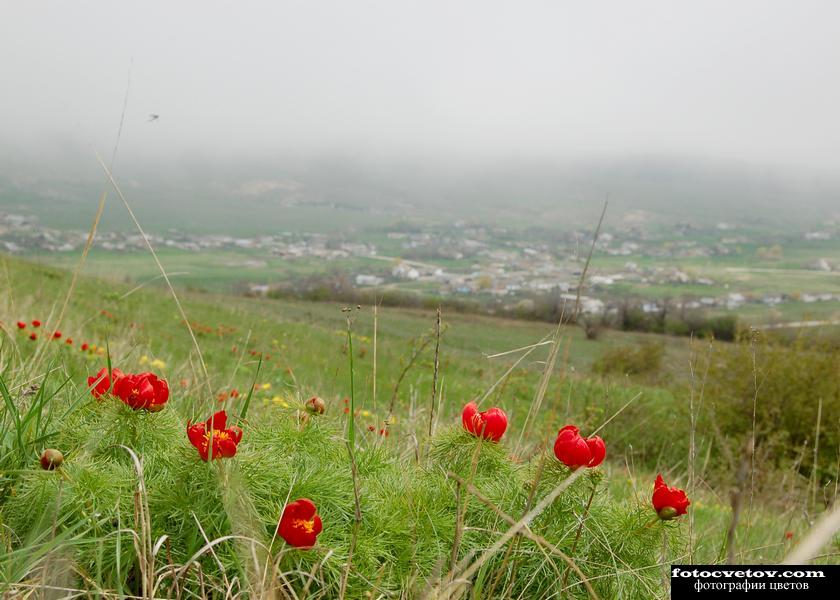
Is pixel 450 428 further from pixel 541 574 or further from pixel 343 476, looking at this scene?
pixel 541 574

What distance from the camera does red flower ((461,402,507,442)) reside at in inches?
75.9

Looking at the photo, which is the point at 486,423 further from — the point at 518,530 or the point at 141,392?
the point at 141,392

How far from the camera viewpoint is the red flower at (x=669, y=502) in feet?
5.74

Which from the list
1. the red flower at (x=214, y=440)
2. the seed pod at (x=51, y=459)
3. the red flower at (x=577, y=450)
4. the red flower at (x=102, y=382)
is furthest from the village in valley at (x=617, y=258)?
the seed pod at (x=51, y=459)

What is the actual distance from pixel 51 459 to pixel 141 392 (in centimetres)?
32

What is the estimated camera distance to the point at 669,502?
1.75m

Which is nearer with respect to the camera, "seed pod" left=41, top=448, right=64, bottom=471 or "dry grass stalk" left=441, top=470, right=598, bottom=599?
"dry grass stalk" left=441, top=470, right=598, bottom=599

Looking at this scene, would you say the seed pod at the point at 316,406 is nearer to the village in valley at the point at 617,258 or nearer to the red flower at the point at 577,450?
the red flower at the point at 577,450

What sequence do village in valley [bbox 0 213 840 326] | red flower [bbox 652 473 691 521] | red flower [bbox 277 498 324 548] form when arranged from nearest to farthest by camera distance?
1. red flower [bbox 277 498 324 548]
2. red flower [bbox 652 473 691 521]
3. village in valley [bbox 0 213 840 326]

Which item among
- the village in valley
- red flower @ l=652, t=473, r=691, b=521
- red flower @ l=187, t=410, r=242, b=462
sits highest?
red flower @ l=187, t=410, r=242, b=462

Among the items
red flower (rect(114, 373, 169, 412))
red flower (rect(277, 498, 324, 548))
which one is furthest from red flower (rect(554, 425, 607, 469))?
red flower (rect(114, 373, 169, 412))

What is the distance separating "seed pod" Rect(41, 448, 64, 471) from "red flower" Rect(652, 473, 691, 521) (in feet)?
5.25

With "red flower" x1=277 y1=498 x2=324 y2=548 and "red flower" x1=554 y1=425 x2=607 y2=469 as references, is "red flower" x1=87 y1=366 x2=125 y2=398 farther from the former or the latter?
"red flower" x1=554 y1=425 x2=607 y2=469

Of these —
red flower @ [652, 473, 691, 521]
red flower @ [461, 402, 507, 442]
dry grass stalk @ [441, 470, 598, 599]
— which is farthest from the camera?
red flower @ [461, 402, 507, 442]
